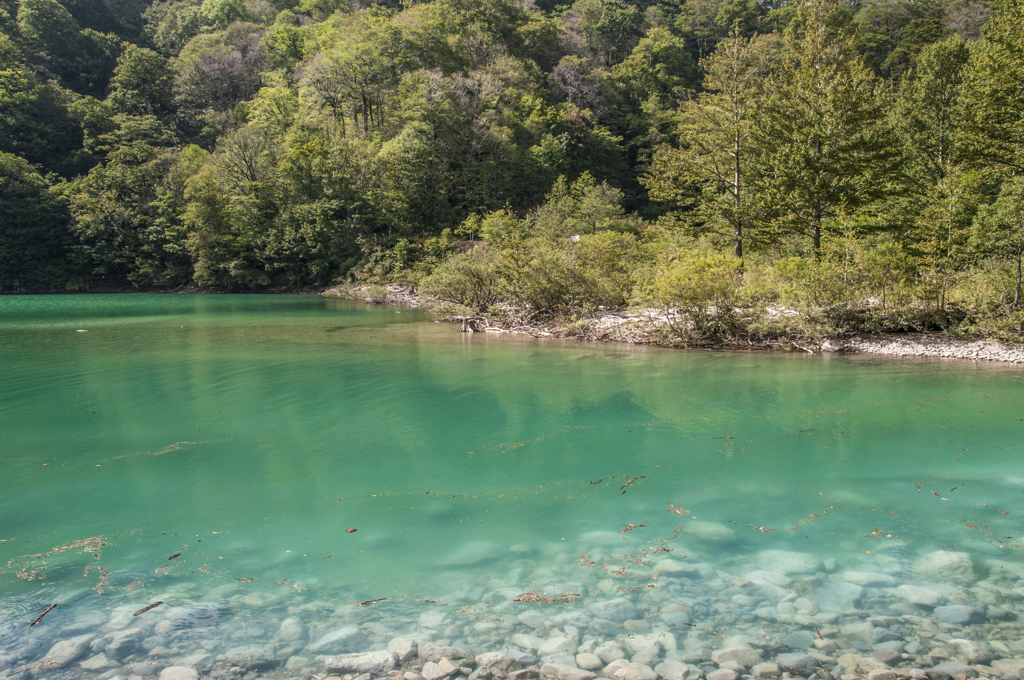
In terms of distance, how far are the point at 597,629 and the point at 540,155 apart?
56.8 meters

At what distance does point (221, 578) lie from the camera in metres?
5.44

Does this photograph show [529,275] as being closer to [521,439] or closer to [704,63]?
[521,439]

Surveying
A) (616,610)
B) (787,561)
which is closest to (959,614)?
(787,561)

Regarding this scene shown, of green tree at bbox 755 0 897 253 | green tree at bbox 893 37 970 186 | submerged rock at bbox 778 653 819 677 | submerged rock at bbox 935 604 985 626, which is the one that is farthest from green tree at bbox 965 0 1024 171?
submerged rock at bbox 778 653 819 677

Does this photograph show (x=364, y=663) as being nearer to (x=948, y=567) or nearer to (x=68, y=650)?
(x=68, y=650)

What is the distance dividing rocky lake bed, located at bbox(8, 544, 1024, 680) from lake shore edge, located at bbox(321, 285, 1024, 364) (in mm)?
13170

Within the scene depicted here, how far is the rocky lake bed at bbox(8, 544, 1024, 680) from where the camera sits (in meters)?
4.13

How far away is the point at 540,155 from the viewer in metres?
57.8

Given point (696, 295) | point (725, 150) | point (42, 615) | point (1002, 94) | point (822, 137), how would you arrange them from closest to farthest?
point (42, 615)
point (696, 295)
point (1002, 94)
point (822, 137)
point (725, 150)

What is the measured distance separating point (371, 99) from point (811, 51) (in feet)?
153

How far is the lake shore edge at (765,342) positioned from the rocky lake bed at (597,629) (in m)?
13.2

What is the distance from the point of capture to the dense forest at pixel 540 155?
62.0 ft

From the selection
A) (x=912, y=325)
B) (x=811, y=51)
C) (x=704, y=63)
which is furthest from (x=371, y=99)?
(x=912, y=325)

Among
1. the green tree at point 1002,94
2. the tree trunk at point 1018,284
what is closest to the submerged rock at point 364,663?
the tree trunk at point 1018,284
